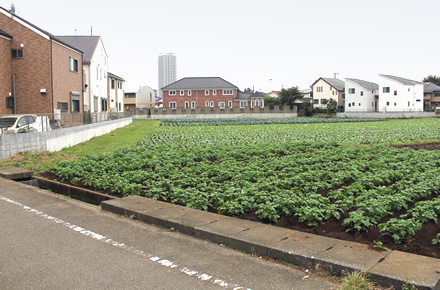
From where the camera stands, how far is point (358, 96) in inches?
2849

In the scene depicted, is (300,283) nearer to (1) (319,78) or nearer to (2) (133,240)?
(2) (133,240)

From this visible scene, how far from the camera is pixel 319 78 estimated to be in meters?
80.3

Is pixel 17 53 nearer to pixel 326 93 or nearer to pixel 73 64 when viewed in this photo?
pixel 73 64

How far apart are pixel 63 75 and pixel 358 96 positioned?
57383mm

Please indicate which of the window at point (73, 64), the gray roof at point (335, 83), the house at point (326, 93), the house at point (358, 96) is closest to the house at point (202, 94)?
the house at point (326, 93)

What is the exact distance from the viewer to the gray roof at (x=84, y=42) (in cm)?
3917

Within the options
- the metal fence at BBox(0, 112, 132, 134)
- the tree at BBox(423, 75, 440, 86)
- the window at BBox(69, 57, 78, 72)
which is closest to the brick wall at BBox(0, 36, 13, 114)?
the window at BBox(69, 57, 78, 72)

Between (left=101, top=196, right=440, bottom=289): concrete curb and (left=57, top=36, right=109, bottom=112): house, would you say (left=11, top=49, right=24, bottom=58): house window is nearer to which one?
(left=57, top=36, right=109, bottom=112): house

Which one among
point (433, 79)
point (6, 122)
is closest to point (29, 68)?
point (6, 122)

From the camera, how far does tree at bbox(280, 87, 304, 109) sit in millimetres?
75812

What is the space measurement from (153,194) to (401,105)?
70081 mm

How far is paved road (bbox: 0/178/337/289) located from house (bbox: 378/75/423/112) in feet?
227

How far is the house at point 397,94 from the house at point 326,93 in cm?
Answer: 916

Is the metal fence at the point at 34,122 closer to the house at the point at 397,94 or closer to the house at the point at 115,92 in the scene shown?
the house at the point at 115,92
